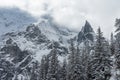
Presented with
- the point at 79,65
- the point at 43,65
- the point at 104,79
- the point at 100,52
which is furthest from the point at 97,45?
the point at 43,65

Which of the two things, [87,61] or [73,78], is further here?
[87,61]

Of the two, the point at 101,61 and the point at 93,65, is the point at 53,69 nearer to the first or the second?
the point at 93,65

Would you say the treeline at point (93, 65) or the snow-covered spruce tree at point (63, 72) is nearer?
the treeline at point (93, 65)

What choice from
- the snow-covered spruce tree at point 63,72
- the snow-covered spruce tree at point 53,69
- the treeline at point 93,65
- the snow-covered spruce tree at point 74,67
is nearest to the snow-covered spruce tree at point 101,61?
the treeline at point 93,65

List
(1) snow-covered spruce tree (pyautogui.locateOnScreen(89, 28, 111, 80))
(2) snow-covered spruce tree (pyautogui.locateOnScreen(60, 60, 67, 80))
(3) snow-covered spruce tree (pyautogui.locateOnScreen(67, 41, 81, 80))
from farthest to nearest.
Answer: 1. (2) snow-covered spruce tree (pyautogui.locateOnScreen(60, 60, 67, 80))
2. (3) snow-covered spruce tree (pyautogui.locateOnScreen(67, 41, 81, 80))
3. (1) snow-covered spruce tree (pyautogui.locateOnScreen(89, 28, 111, 80))

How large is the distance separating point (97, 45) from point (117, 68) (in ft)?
23.8

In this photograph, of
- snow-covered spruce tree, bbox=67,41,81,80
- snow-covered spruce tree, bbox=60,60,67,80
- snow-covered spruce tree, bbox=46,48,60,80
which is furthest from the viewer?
snow-covered spruce tree, bbox=60,60,67,80

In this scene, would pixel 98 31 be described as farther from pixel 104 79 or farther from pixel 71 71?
pixel 71 71

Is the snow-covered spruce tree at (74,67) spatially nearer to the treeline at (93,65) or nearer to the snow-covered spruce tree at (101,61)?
the treeline at (93,65)

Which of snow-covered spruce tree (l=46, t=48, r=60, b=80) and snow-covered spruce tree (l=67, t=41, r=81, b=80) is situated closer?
snow-covered spruce tree (l=67, t=41, r=81, b=80)

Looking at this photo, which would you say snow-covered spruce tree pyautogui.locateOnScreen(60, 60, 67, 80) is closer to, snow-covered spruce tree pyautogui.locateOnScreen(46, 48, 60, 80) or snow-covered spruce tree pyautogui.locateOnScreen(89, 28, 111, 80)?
snow-covered spruce tree pyautogui.locateOnScreen(46, 48, 60, 80)

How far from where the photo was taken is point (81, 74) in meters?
56.0

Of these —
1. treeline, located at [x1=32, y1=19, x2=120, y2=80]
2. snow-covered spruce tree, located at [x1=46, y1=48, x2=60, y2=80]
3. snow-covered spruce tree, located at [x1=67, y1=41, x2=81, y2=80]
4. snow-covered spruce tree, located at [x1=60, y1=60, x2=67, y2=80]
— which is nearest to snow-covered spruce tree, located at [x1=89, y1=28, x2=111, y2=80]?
treeline, located at [x1=32, y1=19, x2=120, y2=80]

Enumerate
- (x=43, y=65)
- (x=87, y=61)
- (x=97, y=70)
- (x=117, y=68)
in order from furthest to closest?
(x=43, y=65), (x=87, y=61), (x=117, y=68), (x=97, y=70)
